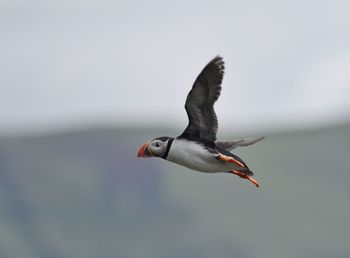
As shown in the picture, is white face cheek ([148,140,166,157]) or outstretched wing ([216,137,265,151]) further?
outstretched wing ([216,137,265,151])

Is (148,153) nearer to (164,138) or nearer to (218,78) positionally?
(164,138)

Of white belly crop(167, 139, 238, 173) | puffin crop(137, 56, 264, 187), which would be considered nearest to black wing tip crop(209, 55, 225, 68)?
puffin crop(137, 56, 264, 187)

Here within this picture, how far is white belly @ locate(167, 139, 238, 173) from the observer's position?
96.9 feet

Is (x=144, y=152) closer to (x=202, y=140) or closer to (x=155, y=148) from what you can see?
(x=155, y=148)

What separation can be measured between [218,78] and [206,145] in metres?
1.81

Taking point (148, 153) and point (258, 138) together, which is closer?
point (148, 153)

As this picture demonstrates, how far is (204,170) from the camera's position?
29766 mm

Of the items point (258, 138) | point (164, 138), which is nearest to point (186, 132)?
point (164, 138)

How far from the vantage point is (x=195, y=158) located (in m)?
29.5

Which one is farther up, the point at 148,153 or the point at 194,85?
the point at 194,85

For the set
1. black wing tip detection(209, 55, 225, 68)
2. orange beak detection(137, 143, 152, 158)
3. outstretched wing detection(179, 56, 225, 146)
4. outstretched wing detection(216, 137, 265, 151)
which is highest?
black wing tip detection(209, 55, 225, 68)

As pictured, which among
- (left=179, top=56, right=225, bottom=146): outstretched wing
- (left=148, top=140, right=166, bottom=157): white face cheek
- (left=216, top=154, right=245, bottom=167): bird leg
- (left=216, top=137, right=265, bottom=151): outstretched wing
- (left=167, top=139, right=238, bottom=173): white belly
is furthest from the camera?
(left=216, top=137, right=265, bottom=151): outstretched wing

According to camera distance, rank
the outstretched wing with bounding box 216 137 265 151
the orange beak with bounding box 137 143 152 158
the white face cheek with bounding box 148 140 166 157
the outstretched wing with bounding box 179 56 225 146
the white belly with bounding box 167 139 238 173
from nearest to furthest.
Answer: the white belly with bounding box 167 139 238 173 < the outstretched wing with bounding box 179 56 225 146 < the white face cheek with bounding box 148 140 166 157 < the orange beak with bounding box 137 143 152 158 < the outstretched wing with bounding box 216 137 265 151

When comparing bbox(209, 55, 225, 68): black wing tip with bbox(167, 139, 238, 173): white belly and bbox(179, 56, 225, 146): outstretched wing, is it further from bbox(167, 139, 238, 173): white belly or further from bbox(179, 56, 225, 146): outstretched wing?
bbox(167, 139, 238, 173): white belly
